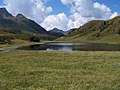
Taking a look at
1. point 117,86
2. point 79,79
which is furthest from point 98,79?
point 117,86

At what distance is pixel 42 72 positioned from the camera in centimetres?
3322

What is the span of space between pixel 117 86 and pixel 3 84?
10.5 meters

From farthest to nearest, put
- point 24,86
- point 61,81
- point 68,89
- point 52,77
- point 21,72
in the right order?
1. point 21,72
2. point 52,77
3. point 61,81
4. point 24,86
5. point 68,89

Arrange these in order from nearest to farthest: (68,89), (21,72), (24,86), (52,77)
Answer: (68,89) < (24,86) < (52,77) < (21,72)

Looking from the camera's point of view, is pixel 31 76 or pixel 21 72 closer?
pixel 31 76

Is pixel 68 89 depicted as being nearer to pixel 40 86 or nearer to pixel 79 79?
pixel 40 86

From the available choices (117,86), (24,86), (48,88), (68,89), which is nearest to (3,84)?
(24,86)

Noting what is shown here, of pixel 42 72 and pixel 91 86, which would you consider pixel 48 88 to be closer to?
pixel 91 86

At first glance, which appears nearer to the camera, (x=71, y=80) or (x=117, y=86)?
(x=117, y=86)

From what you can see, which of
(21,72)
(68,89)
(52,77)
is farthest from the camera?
(21,72)

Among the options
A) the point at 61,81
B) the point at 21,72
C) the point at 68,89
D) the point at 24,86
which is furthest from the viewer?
the point at 21,72

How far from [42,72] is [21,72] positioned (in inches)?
100

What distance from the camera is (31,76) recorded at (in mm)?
30031

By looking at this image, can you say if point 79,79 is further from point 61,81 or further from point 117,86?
point 117,86
